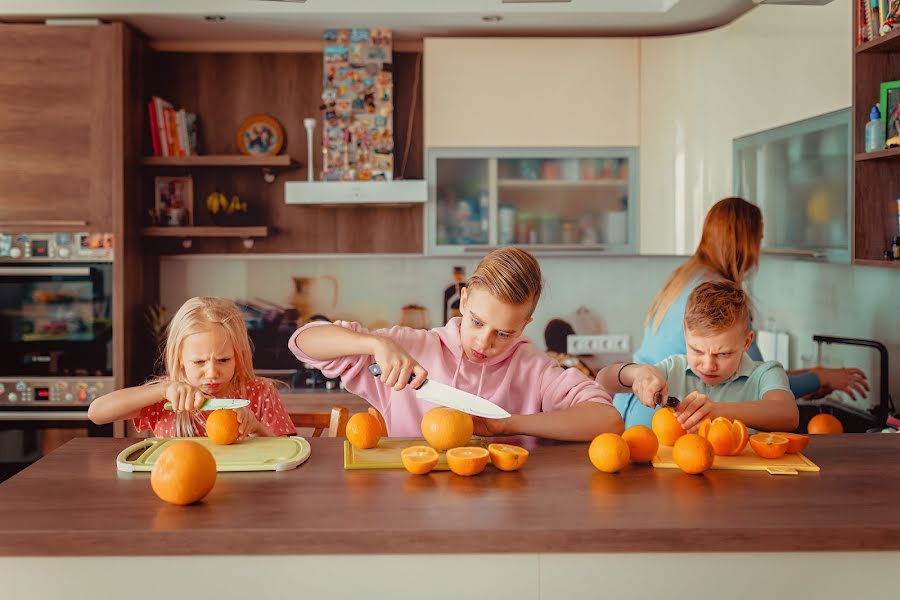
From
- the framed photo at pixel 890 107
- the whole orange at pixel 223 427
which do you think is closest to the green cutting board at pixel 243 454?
the whole orange at pixel 223 427

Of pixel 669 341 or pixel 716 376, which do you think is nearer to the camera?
pixel 716 376

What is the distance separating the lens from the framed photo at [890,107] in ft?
7.97

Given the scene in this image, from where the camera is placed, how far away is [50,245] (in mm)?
3734

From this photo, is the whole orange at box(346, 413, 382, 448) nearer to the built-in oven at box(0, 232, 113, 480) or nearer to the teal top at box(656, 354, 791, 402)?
the teal top at box(656, 354, 791, 402)

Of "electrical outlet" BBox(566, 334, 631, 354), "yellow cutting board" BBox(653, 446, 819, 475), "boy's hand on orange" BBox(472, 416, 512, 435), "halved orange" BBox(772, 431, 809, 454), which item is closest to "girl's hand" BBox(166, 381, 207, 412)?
"boy's hand on orange" BBox(472, 416, 512, 435)

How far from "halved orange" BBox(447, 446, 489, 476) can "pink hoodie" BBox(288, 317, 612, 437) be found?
20.1 inches

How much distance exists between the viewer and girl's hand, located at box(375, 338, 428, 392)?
5.47 feet

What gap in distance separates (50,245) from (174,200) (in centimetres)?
60

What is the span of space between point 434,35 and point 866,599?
10.6 feet

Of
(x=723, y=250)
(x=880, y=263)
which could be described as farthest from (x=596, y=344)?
(x=880, y=263)

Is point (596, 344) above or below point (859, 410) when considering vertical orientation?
above

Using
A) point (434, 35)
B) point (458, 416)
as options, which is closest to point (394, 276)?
point (434, 35)

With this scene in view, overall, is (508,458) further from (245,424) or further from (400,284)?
(400,284)

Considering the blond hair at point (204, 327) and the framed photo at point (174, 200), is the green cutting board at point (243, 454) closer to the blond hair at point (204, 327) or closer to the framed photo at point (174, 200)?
the blond hair at point (204, 327)
